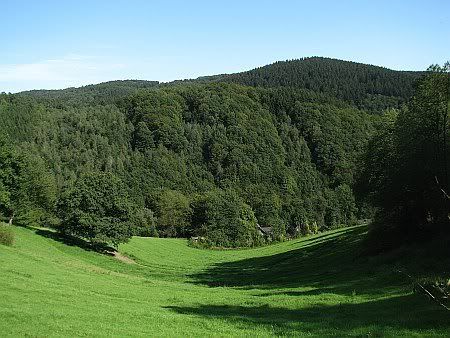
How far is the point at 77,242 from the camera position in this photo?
216 feet

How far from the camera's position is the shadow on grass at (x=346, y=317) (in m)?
→ 20.0

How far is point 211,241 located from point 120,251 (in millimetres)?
60010

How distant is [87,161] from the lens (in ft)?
636

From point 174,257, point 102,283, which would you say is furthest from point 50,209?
point 102,283

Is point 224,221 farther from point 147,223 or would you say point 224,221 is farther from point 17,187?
point 17,187

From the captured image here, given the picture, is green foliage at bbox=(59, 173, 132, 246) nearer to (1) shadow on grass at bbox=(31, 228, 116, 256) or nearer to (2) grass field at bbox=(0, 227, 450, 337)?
(1) shadow on grass at bbox=(31, 228, 116, 256)

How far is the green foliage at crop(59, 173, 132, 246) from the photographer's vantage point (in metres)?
65.0

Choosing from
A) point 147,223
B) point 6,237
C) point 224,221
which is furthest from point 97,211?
point 147,223

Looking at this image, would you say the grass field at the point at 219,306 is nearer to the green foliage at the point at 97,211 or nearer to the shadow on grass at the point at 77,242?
the shadow on grass at the point at 77,242

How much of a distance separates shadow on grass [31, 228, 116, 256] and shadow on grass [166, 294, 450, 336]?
38788 millimetres

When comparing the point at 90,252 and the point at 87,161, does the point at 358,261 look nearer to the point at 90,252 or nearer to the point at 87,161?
the point at 90,252

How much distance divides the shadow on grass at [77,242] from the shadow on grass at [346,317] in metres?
38.8

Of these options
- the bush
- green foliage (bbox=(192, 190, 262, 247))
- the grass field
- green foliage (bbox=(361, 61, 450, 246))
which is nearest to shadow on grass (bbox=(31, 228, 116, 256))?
the bush

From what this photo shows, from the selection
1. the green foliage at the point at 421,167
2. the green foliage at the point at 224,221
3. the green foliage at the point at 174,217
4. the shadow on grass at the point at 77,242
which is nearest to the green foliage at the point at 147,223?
the green foliage at the point at 174,217
